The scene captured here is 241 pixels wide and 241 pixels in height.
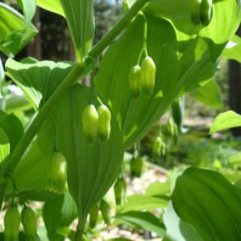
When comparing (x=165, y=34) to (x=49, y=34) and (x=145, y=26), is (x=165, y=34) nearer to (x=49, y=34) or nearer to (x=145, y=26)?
(x=145, y=26)

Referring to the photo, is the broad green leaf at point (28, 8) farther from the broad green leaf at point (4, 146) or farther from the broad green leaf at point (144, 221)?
the broad green leaf at point (144, 221)

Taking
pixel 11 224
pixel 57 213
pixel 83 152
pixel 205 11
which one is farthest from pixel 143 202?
pixel 205 11

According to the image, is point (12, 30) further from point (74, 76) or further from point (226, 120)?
point (226, 120)

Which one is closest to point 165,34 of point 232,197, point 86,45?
point 86,45

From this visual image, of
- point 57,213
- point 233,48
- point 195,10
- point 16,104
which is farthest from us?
point 16,104

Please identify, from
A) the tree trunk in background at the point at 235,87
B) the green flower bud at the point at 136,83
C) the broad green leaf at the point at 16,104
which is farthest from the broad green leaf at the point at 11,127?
the tree trunk in background at the point at 235,87

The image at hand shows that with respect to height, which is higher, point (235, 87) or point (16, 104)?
point (16, 104)
